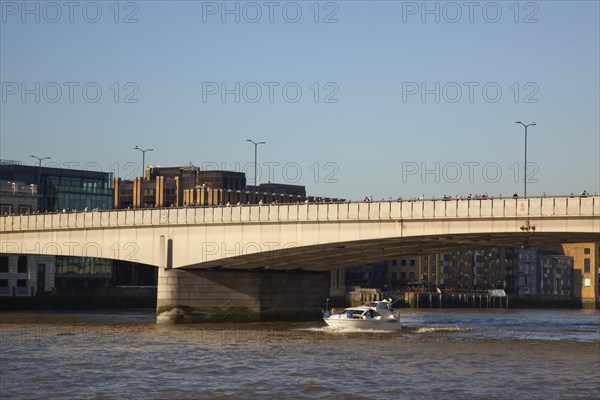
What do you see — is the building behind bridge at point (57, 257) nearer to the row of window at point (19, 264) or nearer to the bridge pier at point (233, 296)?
the row of window at point (19, 264)

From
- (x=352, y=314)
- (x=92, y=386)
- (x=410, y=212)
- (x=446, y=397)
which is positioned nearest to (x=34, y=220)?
(x=352, y=314)

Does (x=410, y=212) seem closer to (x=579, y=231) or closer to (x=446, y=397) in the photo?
(x=579, y=231)

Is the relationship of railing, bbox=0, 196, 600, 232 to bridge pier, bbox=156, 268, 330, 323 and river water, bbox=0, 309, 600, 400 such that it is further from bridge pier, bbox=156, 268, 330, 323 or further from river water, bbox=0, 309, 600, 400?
river water, bbox=0, 309, 600, 400

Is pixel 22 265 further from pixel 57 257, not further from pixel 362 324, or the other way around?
pixel 362 324

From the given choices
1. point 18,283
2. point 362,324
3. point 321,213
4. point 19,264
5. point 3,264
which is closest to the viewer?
point 321,213

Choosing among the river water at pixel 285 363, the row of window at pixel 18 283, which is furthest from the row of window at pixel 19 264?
the river water at pixel 285 363

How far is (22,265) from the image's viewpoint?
14300cm

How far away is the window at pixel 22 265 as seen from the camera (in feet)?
468

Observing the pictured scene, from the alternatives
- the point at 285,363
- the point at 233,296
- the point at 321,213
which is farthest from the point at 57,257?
the point at 285,363

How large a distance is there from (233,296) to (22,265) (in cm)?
4980

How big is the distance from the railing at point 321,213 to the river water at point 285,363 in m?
9.01

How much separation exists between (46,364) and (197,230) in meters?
36.1

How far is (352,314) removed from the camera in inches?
3846

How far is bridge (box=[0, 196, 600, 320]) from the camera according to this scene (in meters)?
83.1
